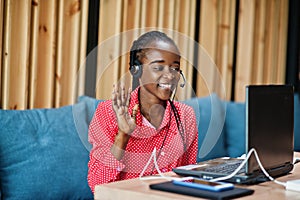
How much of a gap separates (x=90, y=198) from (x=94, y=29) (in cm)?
102

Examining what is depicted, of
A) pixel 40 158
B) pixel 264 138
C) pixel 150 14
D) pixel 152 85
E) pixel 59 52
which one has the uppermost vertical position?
pixel 150 14

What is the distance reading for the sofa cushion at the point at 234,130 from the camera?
3.85 meters

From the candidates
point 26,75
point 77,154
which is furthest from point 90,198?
point 26,75

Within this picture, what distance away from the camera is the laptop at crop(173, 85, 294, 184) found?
1.59 m

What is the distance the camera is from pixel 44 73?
308 centimetres

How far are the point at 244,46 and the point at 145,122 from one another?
9.93 feet

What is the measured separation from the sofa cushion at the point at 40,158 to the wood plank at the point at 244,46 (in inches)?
77.5

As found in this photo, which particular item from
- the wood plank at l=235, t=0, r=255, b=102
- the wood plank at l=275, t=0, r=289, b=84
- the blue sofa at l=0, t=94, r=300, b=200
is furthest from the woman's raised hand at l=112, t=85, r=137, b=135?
the wood plank at l=275, t=0, r=289, b=84

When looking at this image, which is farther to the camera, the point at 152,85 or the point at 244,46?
the point at 244,46

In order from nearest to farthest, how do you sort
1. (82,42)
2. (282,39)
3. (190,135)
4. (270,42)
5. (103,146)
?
(103,146) → (190,135) → (82,42) → (270,42) → (282,39)

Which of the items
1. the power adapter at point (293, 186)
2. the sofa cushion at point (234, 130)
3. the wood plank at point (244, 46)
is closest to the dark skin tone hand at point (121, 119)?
the power adapter at point (293, 186)

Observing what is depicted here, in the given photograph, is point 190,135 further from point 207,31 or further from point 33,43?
point 207,31

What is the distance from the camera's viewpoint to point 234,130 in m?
3.89

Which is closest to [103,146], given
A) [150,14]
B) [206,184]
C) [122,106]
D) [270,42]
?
[122,106]
